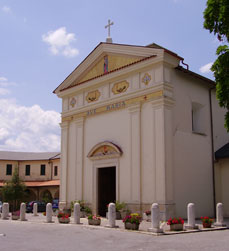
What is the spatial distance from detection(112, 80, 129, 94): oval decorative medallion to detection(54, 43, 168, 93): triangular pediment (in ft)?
2.86

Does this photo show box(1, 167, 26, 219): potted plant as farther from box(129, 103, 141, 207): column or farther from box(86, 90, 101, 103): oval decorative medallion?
box(129, 103, 141, 207): column

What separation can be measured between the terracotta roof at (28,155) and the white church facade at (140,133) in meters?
24.4

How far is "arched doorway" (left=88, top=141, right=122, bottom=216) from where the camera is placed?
20.9 meters

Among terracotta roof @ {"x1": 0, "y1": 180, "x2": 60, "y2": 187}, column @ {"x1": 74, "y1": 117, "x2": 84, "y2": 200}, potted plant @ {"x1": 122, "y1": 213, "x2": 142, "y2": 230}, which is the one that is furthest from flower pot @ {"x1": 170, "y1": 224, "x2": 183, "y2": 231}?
terracotta roof @ {"x1": 0, "y1": 180, "x2": 60, "y2": 187}

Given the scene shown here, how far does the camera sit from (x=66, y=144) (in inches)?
956

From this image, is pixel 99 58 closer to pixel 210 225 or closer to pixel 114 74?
pixel 114 74

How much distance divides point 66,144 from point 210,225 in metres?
11.9

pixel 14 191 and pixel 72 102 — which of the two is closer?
pixel 72 102

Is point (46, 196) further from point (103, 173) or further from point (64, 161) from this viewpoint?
point (103, 173)

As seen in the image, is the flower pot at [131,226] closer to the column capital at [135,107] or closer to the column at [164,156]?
the column at [164,156]

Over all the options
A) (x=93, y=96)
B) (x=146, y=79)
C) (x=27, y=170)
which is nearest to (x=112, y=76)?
(x=93, y=96)

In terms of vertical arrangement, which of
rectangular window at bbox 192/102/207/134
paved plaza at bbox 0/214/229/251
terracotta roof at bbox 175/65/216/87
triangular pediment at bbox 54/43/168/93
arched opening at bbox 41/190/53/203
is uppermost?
triangular pediment at bbox 54/43/168/93

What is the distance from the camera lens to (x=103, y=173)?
22156mm

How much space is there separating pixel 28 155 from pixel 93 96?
30.5m
